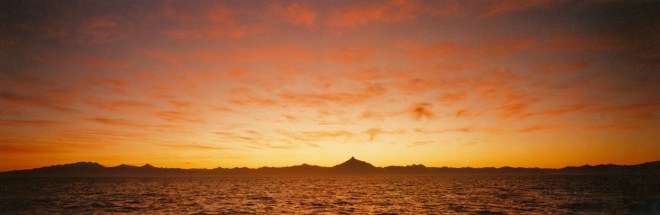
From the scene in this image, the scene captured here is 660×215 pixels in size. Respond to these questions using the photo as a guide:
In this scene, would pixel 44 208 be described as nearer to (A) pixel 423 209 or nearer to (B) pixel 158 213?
(B) pixel 158 213

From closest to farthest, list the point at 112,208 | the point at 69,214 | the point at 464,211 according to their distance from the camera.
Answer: the point at 69,214, the point at 464,211, the point at 112,208

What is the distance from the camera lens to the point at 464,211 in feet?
170

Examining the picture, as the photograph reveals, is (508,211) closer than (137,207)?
Yes

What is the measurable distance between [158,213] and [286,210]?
15718mm

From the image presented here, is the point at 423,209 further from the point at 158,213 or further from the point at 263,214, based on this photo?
the point at 158,213

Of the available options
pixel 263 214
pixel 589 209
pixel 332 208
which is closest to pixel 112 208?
pixel 263 214

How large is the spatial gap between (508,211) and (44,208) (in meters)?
60.4

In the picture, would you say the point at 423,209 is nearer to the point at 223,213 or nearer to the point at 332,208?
the point at 332,208

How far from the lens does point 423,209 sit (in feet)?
179

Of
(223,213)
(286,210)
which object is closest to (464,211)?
(286,210)

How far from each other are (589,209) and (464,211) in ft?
49.8

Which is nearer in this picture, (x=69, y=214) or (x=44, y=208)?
(x=69, y=214)

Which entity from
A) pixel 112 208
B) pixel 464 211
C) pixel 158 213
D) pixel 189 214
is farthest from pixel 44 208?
pixel 464 211

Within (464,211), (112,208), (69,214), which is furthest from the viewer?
(112,208)
